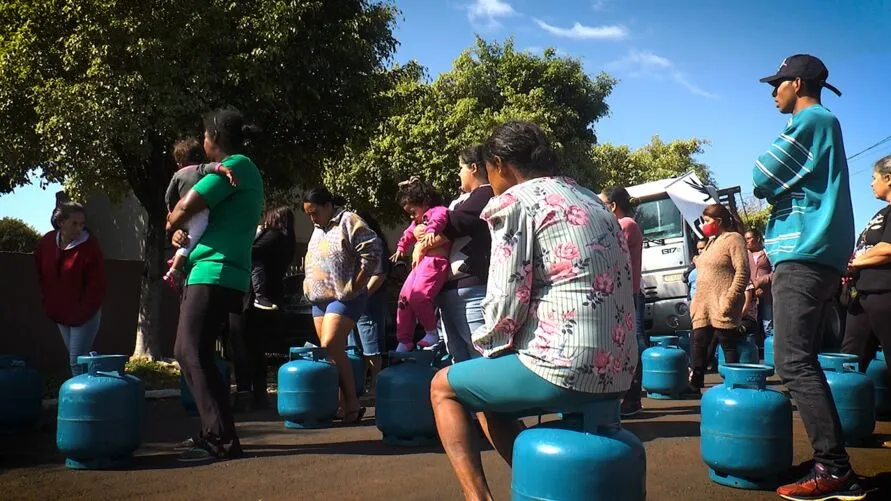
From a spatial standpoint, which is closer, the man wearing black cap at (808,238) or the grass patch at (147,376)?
the man wearing black cap at (808,238)

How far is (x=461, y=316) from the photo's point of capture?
4.61 meters

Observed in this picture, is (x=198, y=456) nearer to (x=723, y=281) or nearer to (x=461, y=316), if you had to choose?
(x=461, y=316)

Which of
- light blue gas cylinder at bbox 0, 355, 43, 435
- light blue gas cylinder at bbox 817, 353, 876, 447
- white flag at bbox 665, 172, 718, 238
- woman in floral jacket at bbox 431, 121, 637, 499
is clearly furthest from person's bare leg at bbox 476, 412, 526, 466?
white flag at bbox 665, 172, 718, 238

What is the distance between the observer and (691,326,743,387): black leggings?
21.5 ft

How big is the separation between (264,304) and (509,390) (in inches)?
172

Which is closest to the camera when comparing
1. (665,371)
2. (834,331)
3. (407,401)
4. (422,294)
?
(422,294)

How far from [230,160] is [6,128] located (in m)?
Answer: 7.70

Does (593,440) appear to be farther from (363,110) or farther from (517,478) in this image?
(363,110)

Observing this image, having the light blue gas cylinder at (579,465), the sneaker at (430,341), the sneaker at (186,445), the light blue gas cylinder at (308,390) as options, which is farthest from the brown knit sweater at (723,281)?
the sneaker at (186,445)

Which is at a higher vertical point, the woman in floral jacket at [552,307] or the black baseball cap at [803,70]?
the black baseball cap at [803,70]

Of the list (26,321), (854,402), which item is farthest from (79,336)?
(26,321)

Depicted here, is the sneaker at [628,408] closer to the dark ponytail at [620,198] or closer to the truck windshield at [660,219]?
the dark ponytail at [620,198]

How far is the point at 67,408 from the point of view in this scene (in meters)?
4.26

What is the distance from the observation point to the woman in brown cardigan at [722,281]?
6.43 metres
